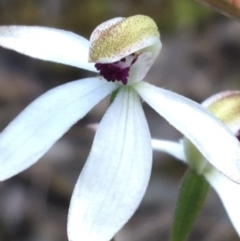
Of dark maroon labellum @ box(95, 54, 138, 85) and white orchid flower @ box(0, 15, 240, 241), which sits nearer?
white orchid flower @ box(0, 15, 240, 241)

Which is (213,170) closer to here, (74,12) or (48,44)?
(48,44)

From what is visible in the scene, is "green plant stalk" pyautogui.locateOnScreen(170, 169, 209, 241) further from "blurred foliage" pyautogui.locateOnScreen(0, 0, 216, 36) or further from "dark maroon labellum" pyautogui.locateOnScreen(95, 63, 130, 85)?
"blurred foliage" pyautogui.locateOnScreen(0, 0, 216, 36)

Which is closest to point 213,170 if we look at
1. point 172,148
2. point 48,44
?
point 172,148

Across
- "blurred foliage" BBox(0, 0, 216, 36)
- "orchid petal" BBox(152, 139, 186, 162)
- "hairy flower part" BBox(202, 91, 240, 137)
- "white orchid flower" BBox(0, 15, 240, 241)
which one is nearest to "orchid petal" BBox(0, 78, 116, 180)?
"white orchid flower" BBox(0, 15, 240, 241)

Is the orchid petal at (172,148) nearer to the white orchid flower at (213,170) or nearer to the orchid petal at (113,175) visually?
the white orchid flower at (213,170)

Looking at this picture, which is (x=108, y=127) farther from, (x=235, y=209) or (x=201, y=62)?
(x=201, y=62)

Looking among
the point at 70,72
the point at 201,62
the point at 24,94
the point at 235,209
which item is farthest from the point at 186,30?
the point at 235,209

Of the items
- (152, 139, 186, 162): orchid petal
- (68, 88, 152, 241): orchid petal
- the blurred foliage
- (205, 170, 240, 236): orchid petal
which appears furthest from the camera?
the blurred foliage
